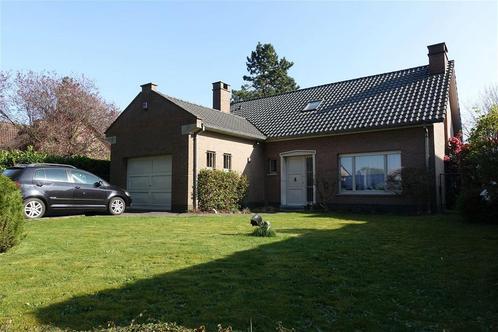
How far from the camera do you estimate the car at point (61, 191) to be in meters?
12.9

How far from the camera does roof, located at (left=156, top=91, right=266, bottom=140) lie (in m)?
17.6

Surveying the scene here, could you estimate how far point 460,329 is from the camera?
385cm

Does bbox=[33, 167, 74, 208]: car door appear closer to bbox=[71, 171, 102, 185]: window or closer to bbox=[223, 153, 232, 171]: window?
bbox=[71, 171, 102, 185]: window

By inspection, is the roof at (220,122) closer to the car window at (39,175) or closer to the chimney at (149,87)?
the chimney at (149,87)

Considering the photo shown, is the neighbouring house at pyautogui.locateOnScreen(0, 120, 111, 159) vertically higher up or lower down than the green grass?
higher up

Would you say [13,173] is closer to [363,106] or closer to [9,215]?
[9,215]

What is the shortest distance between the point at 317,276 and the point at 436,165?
12322mm

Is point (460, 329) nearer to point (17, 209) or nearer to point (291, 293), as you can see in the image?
point (291, 293)

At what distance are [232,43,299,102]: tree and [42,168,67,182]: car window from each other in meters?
39.8

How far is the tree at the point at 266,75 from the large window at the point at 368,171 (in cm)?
3608

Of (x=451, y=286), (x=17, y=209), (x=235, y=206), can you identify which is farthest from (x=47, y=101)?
(x=451, y=286)

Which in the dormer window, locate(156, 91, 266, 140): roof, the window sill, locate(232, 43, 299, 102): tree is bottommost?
the window sill

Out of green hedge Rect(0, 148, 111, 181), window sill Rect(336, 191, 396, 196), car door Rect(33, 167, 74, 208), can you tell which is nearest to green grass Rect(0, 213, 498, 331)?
car door Rect(33, 167, 74, 208)

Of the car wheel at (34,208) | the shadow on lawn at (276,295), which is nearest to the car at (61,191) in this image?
the car wheel at (34,208)
